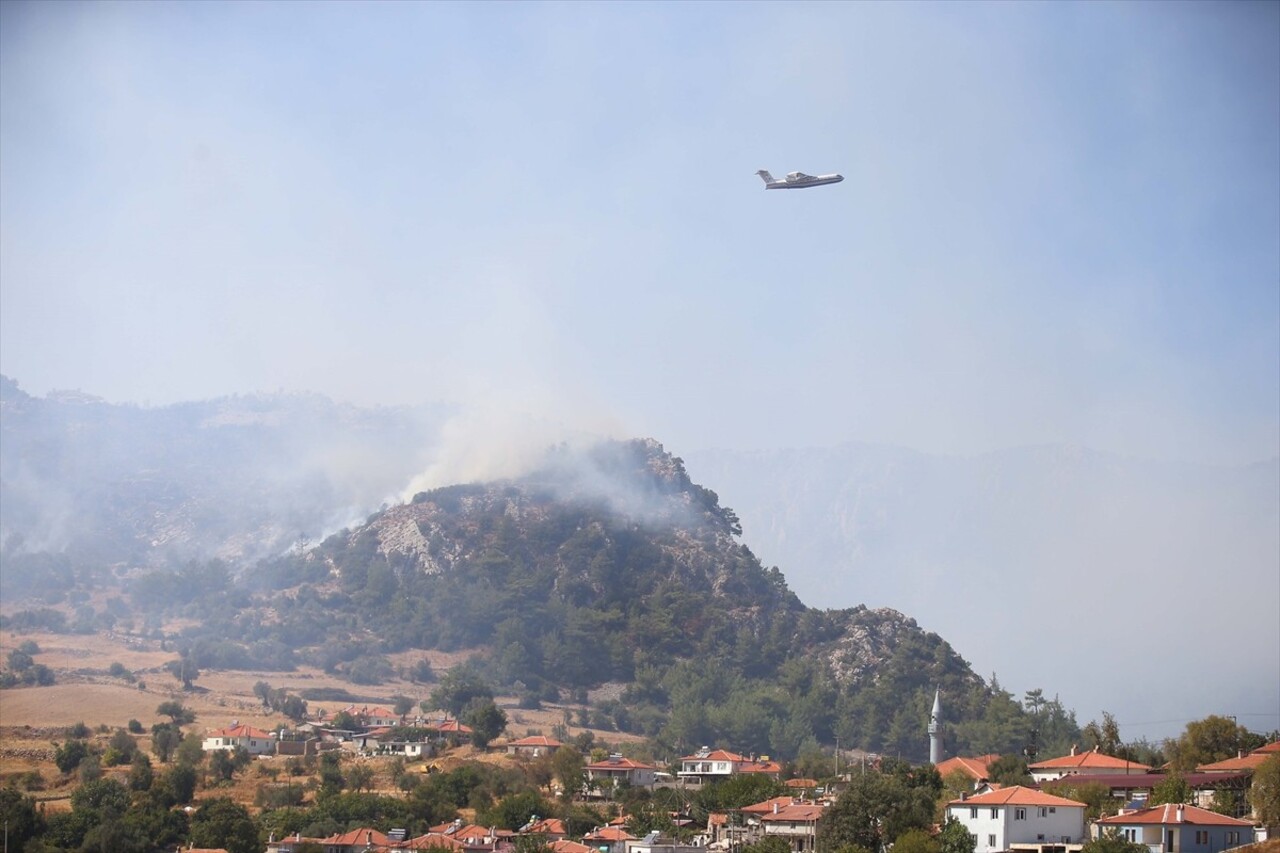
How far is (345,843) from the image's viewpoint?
94.4 meters

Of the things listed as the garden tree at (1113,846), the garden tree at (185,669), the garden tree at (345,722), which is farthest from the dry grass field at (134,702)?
the garden tree at (1113,846)

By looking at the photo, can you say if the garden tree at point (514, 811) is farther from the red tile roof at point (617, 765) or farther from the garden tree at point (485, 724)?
the garden tree at point (485, 724)

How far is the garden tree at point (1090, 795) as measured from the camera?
84.6 m

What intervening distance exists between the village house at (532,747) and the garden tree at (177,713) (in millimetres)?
26338

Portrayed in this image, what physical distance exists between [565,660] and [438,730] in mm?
55111

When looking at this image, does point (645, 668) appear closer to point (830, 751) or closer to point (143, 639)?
point (830, 751)

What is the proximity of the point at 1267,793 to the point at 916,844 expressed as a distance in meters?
15.5

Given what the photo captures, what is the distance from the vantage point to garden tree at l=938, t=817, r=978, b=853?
263 ft

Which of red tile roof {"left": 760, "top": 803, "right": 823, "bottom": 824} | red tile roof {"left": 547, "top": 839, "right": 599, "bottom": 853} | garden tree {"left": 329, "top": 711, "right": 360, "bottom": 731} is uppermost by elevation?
garden tree {"left": 329, "top": 711, "right": 360, "bottom": 731}

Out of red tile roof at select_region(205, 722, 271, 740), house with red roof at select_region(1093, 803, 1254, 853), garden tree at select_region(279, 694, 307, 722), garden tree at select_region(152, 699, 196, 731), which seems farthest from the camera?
garden tree at select_region(279, 694, 307, 722)

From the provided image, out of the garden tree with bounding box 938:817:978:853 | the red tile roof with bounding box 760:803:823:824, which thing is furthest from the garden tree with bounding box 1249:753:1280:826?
the red tile roof with bounding box 760:803:823:824

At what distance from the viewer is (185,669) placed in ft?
570

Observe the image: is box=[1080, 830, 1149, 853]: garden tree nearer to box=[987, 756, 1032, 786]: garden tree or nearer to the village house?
box=[987, 756, 1032, 786]: garden tree

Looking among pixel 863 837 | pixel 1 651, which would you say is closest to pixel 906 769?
pixel 863 837
